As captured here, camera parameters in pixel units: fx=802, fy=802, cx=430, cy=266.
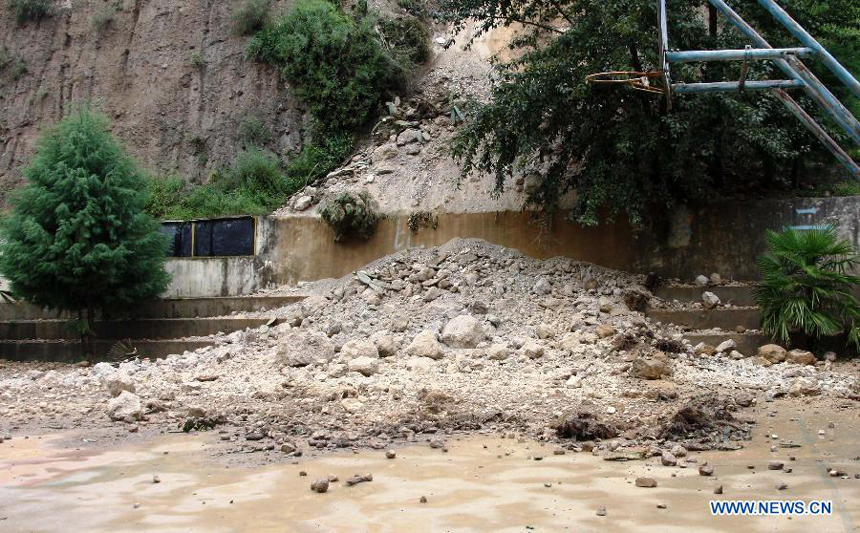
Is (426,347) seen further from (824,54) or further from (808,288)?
(824,54)

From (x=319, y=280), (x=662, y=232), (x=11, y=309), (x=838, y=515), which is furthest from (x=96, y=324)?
(x=838, y=515)

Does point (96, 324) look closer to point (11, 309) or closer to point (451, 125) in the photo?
point (11, 309)

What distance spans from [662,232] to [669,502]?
9628 millimetres

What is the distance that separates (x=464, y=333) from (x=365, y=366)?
1.80m

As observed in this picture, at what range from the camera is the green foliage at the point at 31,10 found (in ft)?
82.6

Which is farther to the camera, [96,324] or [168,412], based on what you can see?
[96,324]

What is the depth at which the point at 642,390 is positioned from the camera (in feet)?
31.7

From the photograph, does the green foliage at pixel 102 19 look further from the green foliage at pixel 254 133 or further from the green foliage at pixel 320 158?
the green foliage at pixel 320 158

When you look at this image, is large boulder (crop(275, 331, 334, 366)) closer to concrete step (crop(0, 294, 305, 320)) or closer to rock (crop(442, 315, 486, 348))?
rock (crop(442, 315, 486, 348))

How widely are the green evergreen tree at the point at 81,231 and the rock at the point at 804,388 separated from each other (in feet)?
38.1

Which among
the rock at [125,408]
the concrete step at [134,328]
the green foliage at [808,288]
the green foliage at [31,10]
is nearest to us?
the rock at [125,408]

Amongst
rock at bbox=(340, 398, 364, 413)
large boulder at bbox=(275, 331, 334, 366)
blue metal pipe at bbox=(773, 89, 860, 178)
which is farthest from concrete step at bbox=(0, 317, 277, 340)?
blue metal pipe at bbox=(773, 89, 860, 178)

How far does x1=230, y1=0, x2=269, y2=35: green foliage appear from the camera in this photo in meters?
22.9

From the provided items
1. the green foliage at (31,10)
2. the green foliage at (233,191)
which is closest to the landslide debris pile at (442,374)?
the green foliage at (233,191)
